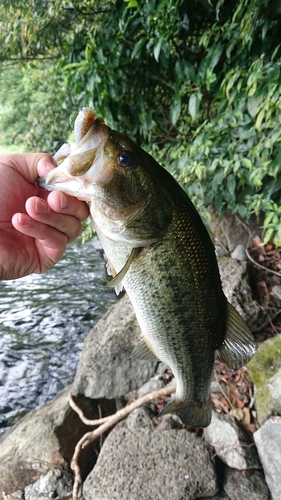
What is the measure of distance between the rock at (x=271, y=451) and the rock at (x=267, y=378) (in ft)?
0.32

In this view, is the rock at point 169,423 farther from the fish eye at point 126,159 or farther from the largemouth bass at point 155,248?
the fish eye at point 126,159

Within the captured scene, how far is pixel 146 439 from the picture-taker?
9.48 feet

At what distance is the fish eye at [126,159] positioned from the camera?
1.34 metres

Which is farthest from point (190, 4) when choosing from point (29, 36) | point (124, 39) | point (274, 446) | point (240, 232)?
point (274, 446)

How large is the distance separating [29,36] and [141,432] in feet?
15.3

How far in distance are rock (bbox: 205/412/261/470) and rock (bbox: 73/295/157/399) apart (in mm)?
1075

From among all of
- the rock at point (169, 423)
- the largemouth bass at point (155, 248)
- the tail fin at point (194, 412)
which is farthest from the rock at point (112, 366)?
the largemouth bass at point (155, 248)

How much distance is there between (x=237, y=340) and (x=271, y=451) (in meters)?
1.39

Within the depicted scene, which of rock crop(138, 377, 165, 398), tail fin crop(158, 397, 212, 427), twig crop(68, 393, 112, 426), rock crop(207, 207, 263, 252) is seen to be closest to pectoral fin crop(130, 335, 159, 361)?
tail fin crop(158, 397, 212, 427)

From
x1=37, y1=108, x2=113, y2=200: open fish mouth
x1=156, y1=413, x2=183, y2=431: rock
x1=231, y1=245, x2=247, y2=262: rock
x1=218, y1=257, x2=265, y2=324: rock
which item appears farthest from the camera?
x1=231, y1=245, x2=247, y2=262: rock

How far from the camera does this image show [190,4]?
3.60 metres

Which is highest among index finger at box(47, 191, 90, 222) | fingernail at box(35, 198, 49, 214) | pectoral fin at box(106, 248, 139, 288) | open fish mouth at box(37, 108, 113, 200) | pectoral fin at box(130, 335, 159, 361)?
open fish mouth at box(37, 108, 113, 200)

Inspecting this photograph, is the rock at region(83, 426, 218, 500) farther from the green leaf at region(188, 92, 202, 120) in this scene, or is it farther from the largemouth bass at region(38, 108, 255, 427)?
the green leaf at region(188, 92, 202, 120)

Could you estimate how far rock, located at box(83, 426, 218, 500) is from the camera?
2525 millimetres
